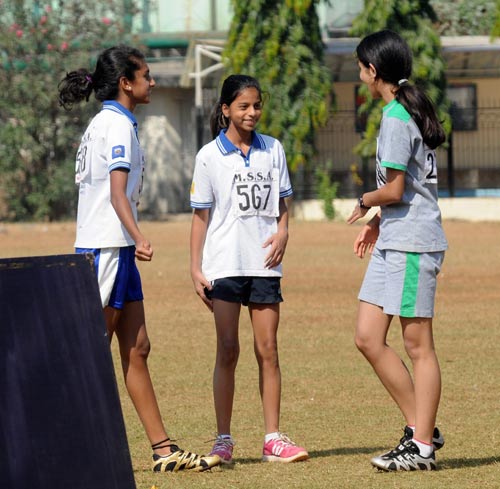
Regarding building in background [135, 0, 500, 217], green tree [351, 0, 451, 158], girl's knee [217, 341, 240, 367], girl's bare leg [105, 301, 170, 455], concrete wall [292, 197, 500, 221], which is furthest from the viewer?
building in background [135, 0, 500, 217]

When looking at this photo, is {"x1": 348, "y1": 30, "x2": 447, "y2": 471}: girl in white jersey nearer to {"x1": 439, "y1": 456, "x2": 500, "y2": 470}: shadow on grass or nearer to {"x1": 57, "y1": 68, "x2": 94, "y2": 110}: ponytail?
{"x1": 439, "y1": 456, "x2": 500, "y2": 470}: shadow on grass

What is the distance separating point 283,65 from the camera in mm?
28125

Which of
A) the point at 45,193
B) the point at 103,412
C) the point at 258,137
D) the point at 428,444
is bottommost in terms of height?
the point at 45,193

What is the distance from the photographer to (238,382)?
9.05 m

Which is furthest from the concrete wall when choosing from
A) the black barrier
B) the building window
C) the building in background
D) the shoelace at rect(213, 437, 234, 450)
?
the black barrier

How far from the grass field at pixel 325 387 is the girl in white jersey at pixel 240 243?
43 centimetres

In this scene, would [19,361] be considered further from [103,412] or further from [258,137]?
[258,137]

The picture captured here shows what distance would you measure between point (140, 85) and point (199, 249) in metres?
0.85

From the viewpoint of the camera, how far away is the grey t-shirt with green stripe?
6.05 meters

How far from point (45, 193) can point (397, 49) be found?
22.8 metres

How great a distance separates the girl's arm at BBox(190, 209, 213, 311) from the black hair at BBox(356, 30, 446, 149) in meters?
1.11

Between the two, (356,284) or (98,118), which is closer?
(98,118)

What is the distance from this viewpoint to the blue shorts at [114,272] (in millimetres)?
6203

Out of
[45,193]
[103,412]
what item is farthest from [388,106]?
[45,193]
